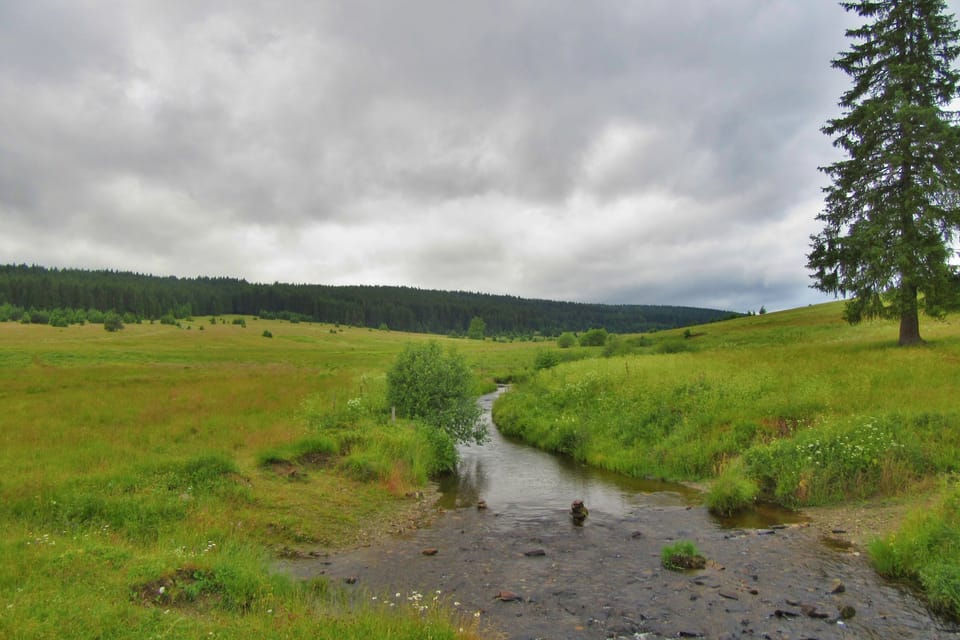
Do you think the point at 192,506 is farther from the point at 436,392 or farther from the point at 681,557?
the point at 436,392

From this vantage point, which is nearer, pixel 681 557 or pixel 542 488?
pixel 681 557

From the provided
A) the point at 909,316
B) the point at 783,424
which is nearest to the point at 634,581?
the point at 783,424

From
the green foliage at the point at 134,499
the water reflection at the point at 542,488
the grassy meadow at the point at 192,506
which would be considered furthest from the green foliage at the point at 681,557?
the green foliage at the point at 134,499

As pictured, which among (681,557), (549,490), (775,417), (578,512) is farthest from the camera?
(775,417)

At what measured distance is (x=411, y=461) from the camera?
68.5 ft

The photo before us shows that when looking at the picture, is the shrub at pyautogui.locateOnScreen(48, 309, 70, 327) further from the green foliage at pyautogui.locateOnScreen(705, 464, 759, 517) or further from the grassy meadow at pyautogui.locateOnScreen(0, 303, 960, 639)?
the green foliage at pyautogui.locateOnScreen(705, 464, 759, 517)

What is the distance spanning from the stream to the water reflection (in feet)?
0.56

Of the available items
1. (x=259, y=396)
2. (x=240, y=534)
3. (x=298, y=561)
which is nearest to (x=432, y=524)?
(x=298, y=561)

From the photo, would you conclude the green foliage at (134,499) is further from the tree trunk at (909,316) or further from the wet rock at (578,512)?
the tree trunk at (909,316)

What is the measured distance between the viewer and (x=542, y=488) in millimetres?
20109

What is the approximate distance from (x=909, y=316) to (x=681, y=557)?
29782 millimetres

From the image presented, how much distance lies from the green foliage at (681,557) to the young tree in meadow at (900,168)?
25.2m

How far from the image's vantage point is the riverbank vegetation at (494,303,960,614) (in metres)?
16.2

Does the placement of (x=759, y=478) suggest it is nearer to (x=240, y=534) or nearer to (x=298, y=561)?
(x=298, y=561)
